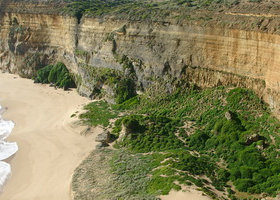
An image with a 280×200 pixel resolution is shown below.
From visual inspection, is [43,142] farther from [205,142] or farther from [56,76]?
[56,76]

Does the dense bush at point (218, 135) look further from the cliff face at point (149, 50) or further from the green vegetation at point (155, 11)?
the green vegetation at point (155, 11)

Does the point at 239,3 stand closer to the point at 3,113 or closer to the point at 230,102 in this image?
the point at 230,102

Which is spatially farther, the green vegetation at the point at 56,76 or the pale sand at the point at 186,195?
the green vegetation at the point at 56,76

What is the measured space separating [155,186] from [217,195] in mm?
4272

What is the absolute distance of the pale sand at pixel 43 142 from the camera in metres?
26.4

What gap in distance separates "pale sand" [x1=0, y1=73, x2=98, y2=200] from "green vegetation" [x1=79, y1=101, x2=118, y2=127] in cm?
178

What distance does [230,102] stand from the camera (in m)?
30.0

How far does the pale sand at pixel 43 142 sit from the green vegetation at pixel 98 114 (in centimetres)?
178

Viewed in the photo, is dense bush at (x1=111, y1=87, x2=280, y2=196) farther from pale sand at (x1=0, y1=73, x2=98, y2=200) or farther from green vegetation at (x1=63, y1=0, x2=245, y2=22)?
green vegetation at (x1=63, y1=0, x2=245, y2=22)

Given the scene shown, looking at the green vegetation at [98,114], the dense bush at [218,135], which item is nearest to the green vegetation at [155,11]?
the dense bush at [218,135]

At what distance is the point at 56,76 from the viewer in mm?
49500

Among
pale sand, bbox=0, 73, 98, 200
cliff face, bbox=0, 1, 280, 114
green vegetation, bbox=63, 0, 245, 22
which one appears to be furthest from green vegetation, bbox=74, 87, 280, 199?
green vegetation, bbox=63, 0, 245, 22

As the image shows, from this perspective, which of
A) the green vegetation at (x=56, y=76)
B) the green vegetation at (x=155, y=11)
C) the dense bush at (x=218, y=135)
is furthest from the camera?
the green vegetation at (x=56, y=76)

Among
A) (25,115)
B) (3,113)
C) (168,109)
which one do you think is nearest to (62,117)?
(25,115)
